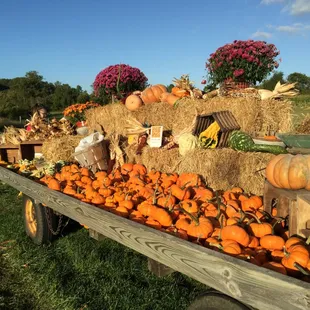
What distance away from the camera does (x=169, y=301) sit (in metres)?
3.23

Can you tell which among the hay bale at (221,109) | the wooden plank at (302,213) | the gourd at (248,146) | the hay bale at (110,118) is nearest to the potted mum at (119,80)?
the hay bale at (110,118)

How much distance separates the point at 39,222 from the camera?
173 inches

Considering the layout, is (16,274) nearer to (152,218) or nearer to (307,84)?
(152,218)

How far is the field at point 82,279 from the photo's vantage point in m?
3.28

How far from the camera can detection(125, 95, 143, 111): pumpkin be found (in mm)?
7390

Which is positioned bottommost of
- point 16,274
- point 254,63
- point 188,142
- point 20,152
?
point 16,274

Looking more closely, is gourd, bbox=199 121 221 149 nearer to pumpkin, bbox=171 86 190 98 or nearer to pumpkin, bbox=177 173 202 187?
pumpkin, bbox=177 173 202 187

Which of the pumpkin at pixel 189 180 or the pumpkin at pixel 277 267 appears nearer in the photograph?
the pumpkin at pixel 277 267

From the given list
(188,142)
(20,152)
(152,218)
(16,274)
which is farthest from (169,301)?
(20,152)

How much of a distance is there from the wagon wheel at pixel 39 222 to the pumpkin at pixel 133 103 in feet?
10.9

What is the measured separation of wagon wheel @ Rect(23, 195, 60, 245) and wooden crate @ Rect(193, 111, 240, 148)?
2562mm

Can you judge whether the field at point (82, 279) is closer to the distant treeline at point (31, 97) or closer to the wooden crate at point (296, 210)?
the wooden crate at point (296, 210)

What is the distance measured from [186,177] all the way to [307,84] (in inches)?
1922

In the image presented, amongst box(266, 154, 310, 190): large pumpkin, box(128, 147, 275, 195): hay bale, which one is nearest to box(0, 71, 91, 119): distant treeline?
box(128, 147, 275, 195): hay bale
